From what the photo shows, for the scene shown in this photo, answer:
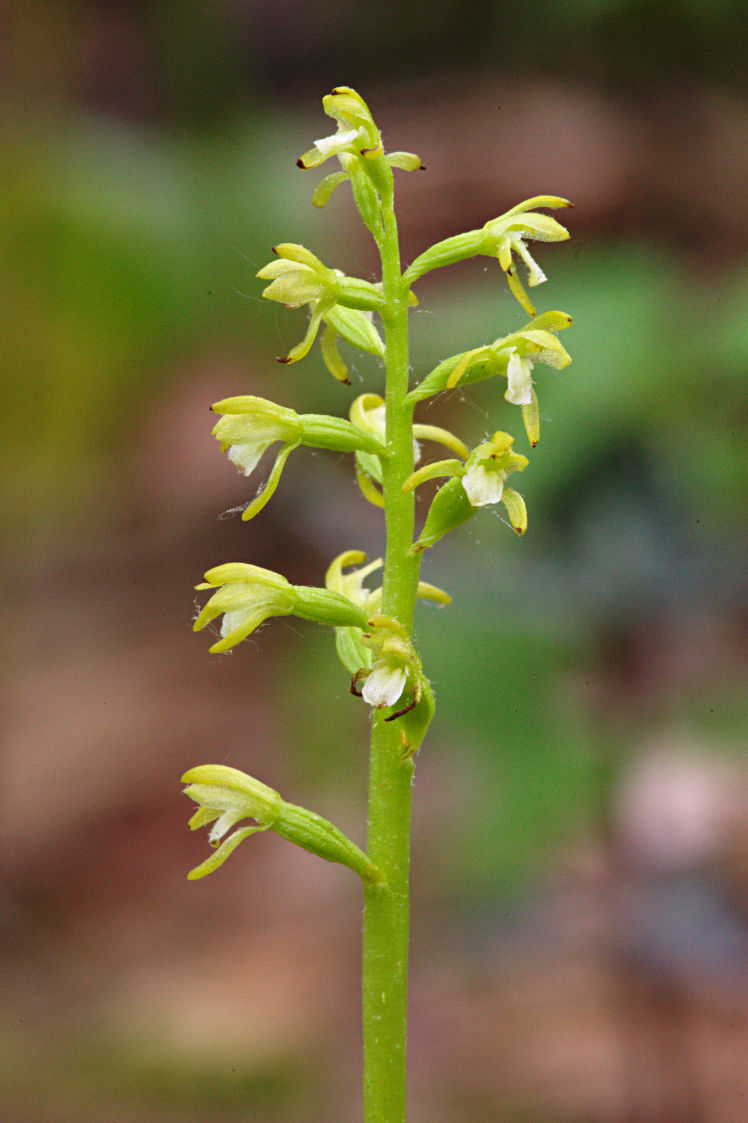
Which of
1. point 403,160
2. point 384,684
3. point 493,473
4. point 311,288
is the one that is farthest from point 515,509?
point 403,160

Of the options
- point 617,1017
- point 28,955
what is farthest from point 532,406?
point 28,955

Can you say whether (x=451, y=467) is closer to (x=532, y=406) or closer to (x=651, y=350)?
(x=532, y=406)

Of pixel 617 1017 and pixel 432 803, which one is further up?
Answer: pixel 432 803

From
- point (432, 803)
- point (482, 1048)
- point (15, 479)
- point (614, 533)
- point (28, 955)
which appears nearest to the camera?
point (614, 533)

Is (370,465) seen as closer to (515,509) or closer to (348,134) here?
(515,509)

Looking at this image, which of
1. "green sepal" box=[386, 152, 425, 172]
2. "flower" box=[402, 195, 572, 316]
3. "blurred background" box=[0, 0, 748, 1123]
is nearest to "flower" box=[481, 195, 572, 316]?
"flower" box=[402, 195, 572, 316]

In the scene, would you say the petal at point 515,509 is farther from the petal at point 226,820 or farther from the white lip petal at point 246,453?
the petal at point 226,820

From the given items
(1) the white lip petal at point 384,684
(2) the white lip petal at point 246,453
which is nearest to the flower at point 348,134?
(2) the white lip petal at point 246,453
